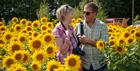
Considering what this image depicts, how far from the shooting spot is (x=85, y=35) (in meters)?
6.18

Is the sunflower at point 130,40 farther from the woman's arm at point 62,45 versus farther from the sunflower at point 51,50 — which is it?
the woman's arm at point 62,45

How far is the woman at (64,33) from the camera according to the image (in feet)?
18.9

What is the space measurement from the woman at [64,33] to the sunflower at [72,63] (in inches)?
14.9

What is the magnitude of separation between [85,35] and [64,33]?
1.29 ft

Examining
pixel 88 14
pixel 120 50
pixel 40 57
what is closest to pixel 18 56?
pixel 40 57

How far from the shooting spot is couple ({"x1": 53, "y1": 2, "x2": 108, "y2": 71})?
19.0ft

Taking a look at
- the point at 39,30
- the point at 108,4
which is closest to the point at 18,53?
the point at 39,30

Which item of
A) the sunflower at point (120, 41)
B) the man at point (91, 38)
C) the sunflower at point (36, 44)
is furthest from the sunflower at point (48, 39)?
the sunflower at point (120, 41)

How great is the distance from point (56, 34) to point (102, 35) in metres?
0.67

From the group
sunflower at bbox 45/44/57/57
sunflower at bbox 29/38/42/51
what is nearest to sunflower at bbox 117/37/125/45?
sunflower at bbox 29/38/42/51

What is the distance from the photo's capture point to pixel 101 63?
6426 mm

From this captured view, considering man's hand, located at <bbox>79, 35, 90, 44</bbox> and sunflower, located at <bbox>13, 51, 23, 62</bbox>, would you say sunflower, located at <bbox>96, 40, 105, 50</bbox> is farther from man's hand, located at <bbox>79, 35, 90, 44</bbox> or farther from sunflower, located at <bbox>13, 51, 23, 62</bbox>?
sunflower, located at <bbox>13, 51, 23, 62</bbox>

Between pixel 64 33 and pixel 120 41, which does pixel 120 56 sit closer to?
pixel 120 41

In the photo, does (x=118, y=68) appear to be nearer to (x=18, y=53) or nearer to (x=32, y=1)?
(x=18, y=53)
